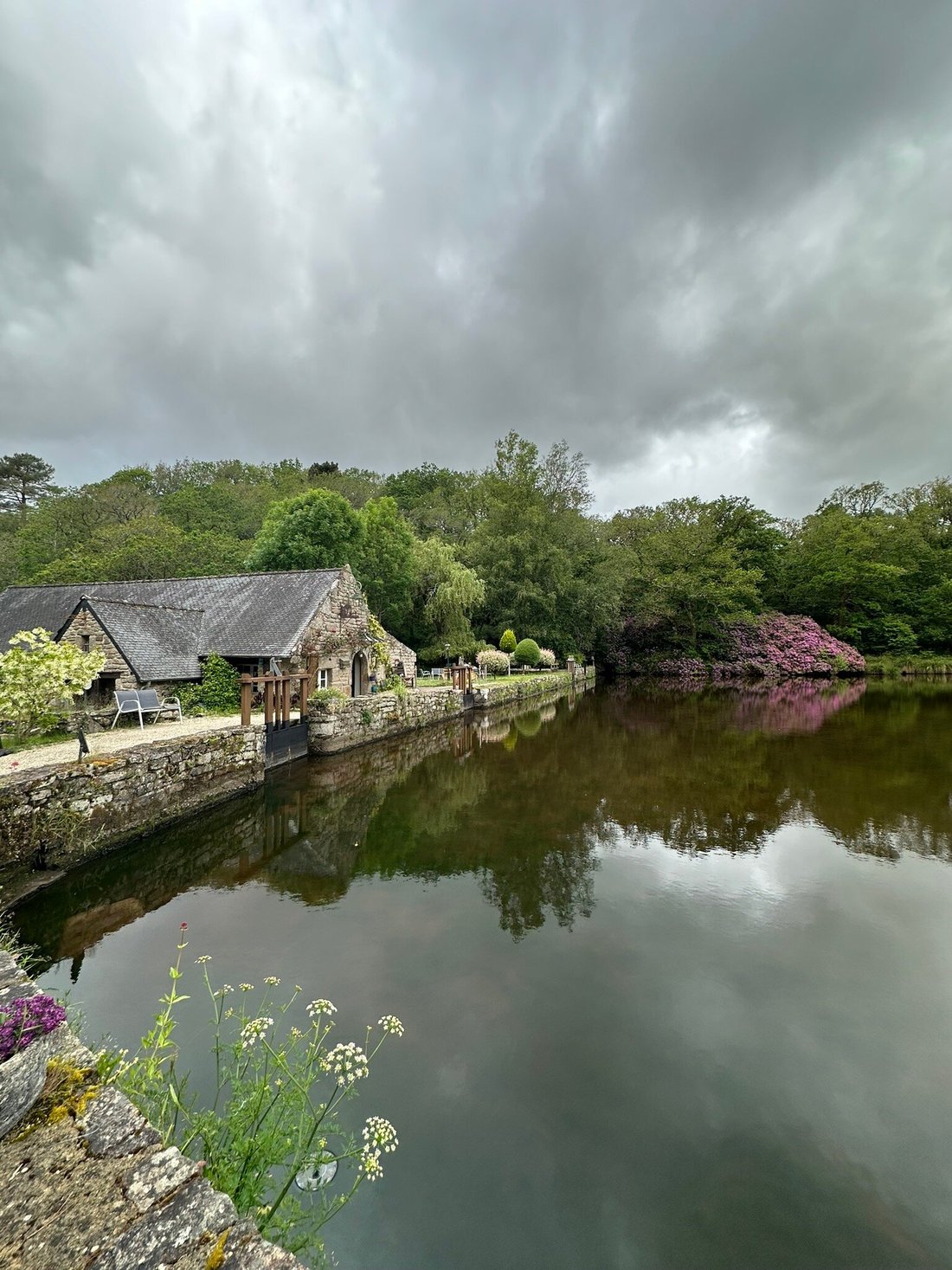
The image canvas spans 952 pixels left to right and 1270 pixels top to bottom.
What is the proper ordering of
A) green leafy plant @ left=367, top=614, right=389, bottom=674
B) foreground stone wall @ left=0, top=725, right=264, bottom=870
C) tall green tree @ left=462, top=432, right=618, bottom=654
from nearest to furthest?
1. foreground stone wall @ left=0, top=725, right=264, bottom=870
2. green leafy plant @ left=367, top=614, right=389, bottom=674
3. tall green tree @ left=462, top=432, right=618, bottom=654

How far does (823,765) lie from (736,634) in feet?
104

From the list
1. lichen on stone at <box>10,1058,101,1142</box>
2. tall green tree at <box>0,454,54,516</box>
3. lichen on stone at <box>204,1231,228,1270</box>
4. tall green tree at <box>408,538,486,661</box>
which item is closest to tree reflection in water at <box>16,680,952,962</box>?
lichen on stone at <box>10,1058,101,1142</box>

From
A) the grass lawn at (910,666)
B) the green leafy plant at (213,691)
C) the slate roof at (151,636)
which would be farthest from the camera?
the grass lawn at (910,666)

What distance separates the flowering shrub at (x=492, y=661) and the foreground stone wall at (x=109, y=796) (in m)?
19.5

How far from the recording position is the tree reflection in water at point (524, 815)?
688 cm

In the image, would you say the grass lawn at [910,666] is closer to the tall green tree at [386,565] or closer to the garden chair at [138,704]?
the tall green tree at [386,565]

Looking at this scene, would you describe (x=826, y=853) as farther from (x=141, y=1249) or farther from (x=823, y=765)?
(x=141, y=1249)

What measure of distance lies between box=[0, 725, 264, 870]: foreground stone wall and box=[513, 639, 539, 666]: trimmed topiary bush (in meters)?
22.4

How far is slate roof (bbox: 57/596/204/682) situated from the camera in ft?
45.1

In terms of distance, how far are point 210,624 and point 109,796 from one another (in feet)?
34.3

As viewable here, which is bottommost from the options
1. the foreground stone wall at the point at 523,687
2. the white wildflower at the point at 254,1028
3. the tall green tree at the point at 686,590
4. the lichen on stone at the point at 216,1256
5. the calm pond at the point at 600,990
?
the calm pond at the point at 600,990

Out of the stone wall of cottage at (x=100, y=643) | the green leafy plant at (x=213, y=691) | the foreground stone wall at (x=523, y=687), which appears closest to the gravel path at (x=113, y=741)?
the green leafy plant at (x=213, y=691)

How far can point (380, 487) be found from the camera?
57.5 meters

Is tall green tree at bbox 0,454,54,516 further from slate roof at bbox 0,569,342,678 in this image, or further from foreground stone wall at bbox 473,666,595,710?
foreground stone wall at bbox 473,666,595,710
